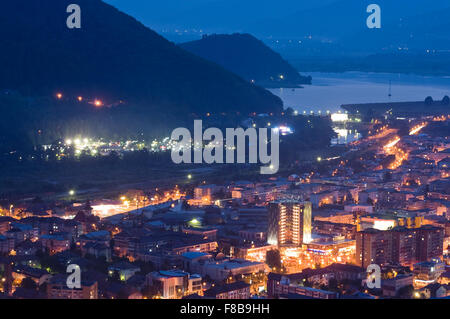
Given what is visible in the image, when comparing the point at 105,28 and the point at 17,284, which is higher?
the point at 105,28

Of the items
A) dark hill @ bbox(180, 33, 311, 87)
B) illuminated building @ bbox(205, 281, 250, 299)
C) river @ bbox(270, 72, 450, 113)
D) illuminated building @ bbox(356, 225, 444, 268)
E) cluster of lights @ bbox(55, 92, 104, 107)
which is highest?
dark hill @ bbox(180, 33, 311, 87)

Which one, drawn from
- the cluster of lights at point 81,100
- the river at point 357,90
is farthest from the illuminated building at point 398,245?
the river at point 357,90

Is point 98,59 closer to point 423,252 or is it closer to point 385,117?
point 385,117

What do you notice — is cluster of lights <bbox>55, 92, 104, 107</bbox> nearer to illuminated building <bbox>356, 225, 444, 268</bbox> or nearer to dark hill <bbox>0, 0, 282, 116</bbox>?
dark hill <bbox>0, 0, 282, 116</bbox>

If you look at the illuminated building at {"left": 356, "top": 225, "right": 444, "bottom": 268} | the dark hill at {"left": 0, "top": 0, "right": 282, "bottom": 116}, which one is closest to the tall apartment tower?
the illuminated building at {"left": 356, "top": 225, "right": 444, "bottom": 268}

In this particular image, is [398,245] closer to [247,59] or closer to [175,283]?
[175,283]
